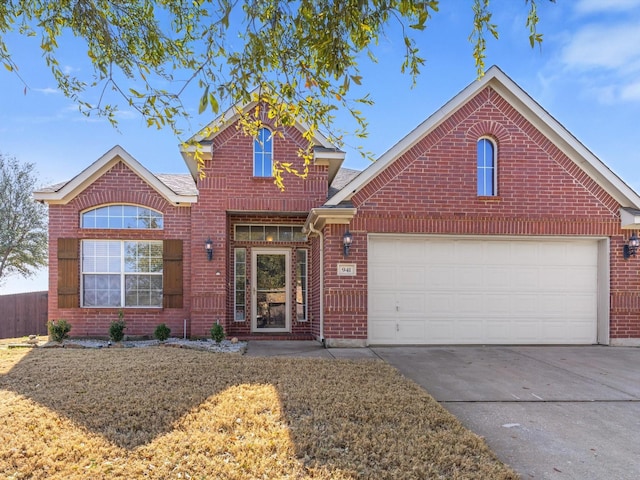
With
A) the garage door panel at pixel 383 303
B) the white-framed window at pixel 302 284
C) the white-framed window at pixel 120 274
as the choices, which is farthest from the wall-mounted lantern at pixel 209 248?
the garage door panel at pixel 383 303

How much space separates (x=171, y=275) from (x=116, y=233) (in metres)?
1.65

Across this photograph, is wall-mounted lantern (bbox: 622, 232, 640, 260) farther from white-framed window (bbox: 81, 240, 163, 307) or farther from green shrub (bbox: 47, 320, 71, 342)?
green shrub (bbox: 47, 320, 71, 342)

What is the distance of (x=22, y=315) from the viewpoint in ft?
40.8

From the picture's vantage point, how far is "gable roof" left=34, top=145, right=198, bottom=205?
359 inches

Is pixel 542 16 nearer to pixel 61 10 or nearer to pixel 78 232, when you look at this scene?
pixel 61 10

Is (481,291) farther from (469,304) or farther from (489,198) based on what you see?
(489,198)

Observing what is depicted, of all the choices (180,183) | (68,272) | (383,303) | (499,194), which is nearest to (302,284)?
(383,303)

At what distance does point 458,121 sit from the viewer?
8.81m

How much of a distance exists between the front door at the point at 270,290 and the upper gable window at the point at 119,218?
265 cm

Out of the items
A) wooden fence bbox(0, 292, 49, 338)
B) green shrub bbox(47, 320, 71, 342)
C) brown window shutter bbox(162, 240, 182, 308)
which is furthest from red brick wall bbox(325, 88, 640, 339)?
wooden fence bbox(0, 292, 49, 338)

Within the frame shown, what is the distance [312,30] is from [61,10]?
113 inches

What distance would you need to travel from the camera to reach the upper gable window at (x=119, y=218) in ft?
31.2

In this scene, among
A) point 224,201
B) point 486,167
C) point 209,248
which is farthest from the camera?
point 224,201

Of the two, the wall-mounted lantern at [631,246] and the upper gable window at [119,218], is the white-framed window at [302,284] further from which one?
the wall-mounted lantern at [631,246]
